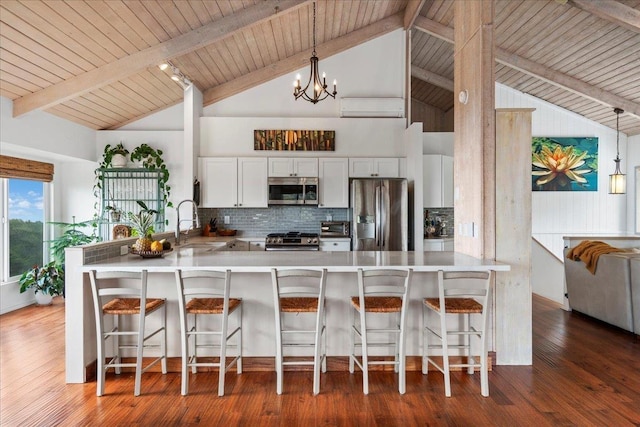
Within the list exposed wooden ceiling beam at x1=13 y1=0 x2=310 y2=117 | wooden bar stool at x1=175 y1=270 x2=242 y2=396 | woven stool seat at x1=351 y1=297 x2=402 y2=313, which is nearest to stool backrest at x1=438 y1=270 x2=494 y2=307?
woven stool seat at x1=351 y1=297 x2=402 y2=313

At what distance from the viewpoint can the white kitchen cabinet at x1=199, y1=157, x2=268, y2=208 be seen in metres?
5.97

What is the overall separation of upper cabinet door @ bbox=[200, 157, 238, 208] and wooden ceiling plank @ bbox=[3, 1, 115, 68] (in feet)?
6.80

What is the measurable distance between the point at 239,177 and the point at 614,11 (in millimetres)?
5114

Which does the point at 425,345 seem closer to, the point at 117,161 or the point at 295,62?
the point at 295,62

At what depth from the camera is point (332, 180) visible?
600cm

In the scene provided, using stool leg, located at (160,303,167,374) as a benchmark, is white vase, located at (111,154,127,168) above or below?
above

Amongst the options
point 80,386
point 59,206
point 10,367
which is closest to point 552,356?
point 80,386

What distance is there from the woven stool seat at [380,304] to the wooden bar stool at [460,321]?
26 centimetres

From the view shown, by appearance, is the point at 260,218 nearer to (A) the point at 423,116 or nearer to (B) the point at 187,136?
(B) the point at 187,136

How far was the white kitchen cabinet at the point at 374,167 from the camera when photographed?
599 centimetres

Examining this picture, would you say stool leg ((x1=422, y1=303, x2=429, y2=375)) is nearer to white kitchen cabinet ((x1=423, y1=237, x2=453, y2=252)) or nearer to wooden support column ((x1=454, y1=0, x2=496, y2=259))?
wooden support column ((x1=454, y1=0, x2=496, y2=259))

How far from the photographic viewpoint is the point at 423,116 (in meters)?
8.73

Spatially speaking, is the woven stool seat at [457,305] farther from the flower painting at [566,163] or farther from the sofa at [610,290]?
the flower painting at [566,163]

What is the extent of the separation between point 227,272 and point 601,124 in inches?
317
